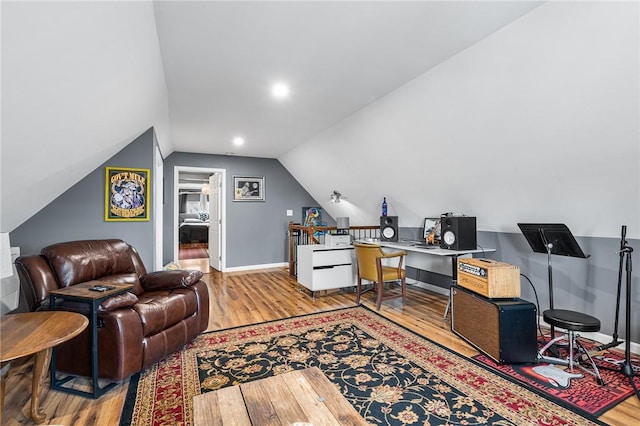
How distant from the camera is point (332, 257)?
4.23m

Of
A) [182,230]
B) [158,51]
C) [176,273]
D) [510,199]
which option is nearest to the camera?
[158,51]

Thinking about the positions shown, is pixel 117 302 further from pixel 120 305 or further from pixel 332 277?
pixel 332 277

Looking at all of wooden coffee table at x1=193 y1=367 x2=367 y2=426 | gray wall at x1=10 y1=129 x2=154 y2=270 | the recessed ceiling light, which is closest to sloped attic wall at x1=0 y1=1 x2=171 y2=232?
gray wall at x1=10 y1=129 x2=154 y2=270

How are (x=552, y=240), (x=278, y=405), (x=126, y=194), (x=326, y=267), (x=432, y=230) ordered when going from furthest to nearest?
(x=432, y=230)
(x=326, y=267)
(x=126, y=194)
(x=552, y=240)
(x=278, y=405)

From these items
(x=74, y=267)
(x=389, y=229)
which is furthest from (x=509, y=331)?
(x=74, y=267)

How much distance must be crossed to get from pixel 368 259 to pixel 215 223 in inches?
149

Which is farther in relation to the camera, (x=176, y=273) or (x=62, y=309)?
(x=176, y=273)

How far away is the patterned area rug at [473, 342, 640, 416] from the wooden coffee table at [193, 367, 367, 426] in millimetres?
1556

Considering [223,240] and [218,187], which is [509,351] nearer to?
[223,240]

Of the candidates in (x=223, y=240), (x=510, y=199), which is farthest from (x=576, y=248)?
(x=223, y=240)

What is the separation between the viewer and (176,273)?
111 inches

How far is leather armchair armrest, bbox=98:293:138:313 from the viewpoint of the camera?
2012mm

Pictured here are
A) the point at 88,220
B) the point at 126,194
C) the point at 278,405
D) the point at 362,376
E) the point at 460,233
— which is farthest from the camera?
the point at 460,233

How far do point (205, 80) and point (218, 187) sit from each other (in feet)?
11.4
